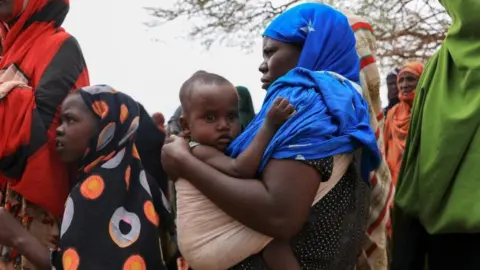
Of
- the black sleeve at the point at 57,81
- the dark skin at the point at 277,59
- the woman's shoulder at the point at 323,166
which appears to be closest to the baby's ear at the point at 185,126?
the dark skin at the point at 277,59

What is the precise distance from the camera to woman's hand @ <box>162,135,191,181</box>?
2.29m

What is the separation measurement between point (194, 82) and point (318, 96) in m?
0.44

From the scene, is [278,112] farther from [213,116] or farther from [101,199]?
[101,199]

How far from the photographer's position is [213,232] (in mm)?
2229

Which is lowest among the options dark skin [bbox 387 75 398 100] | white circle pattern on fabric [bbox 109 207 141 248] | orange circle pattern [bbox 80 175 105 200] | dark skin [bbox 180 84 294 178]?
dark skin [bbox 387 75 398 100]

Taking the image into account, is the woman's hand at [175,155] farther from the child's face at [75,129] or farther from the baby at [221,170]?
the child's face at [75,129]

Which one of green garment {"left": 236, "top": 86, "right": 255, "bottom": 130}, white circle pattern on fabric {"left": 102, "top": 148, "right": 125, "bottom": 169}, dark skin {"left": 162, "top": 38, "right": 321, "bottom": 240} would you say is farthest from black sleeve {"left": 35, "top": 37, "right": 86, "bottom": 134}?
green garment {"left": 236, "top": 86, "right": 255, "bottom": 130}

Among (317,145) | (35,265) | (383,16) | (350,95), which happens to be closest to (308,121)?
(317,145)

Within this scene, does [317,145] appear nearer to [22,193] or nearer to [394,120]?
[22,193]

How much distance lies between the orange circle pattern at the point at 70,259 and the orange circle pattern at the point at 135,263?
0.19 meters

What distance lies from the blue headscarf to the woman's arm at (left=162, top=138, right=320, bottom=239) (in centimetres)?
5

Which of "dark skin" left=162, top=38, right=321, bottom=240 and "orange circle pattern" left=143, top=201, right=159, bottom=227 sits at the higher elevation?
"dark skin" left=162, top=38, right=321, bottom=240

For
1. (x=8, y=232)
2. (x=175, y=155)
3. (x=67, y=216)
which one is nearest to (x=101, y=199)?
(x=67, y=216)

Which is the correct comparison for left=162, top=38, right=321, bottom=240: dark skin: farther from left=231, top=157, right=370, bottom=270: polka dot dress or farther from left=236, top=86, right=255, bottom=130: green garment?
left=236, top=86, right=255, bottom=130: green garment
